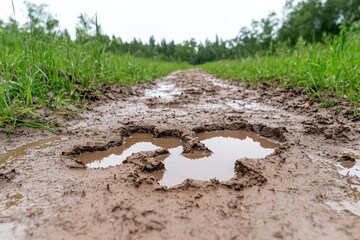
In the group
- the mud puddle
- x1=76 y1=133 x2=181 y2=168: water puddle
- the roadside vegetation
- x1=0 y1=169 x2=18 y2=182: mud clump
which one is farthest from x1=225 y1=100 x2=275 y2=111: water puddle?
the mud puddle

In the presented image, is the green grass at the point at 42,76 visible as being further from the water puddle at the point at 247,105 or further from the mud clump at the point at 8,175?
the water puddle at the point at 247,105

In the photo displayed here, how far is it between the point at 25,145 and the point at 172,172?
1092 millimetres

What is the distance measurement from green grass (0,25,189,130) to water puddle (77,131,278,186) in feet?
2.43

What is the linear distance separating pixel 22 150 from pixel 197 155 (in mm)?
1123

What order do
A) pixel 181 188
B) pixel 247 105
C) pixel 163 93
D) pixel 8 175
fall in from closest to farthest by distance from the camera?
pixel 181 188
pixel 8 175
pixel 247 105
pixel 163 93

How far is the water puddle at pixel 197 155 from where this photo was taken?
1387 mm

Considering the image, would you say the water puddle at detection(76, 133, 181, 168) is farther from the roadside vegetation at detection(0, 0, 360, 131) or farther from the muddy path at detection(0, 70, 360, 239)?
the roadside vegetation at detection(0, 0, 360, 131)

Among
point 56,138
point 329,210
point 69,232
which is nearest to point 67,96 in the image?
point 56,138

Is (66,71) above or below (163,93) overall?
above

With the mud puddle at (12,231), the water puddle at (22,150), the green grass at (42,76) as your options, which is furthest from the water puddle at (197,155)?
the green grass at (42,76)

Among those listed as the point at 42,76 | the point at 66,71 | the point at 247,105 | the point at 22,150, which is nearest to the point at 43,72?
the point at 42,76

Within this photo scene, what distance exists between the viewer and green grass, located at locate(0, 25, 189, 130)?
2.16 m

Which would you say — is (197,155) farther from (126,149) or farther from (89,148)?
(89,148)

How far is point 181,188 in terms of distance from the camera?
117cm
